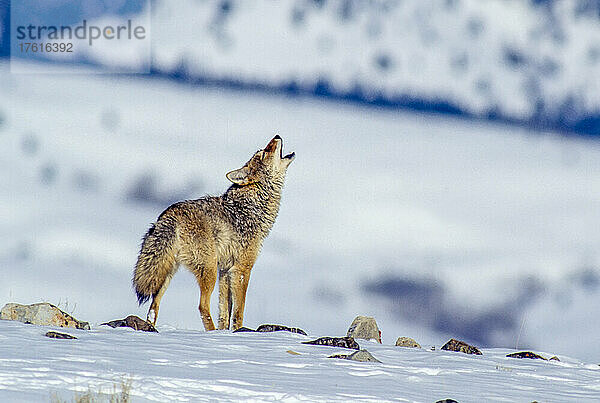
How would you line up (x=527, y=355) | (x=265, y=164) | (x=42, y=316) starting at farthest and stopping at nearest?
(x=265, y=164) → (x=527, y=355) → (x=42, y=316)

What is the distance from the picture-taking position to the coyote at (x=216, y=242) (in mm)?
11070

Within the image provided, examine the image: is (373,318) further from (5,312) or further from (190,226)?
(5,312)

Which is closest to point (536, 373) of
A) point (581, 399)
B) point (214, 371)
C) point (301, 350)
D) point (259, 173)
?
point (581, 399)

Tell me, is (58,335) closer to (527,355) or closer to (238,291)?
(238,291)

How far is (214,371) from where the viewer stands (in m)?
6.69

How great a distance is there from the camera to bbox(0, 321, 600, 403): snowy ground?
5852 millimetres

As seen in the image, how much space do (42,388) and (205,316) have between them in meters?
5.46

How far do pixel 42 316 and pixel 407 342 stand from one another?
14.8 ft

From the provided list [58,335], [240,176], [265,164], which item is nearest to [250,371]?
[58,335]

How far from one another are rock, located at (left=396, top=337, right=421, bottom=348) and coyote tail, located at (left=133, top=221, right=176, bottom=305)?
10.5 feet

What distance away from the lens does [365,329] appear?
10.9 meters

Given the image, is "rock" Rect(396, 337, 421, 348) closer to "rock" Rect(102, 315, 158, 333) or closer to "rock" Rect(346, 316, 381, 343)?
"rock" Rect(346, 316, 381, 343)

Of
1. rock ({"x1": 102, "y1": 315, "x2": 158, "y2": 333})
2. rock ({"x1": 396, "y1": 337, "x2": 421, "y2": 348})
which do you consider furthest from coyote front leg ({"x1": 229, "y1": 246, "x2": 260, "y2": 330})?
rock ({"x1": 396, "y1": 337, "x2": 421, "y2": 348})

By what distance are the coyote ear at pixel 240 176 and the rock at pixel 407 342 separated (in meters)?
3.42
